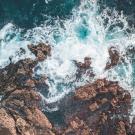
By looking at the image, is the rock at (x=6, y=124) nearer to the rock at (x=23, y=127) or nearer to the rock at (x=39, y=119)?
the rock at (x=23, y=127)

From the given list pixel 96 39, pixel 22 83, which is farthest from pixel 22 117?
pixel 96 39

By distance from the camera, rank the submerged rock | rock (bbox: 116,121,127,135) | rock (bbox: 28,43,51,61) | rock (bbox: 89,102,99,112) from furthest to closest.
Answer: the submerged rock → rock (bbox: 28,43,51,61) → rock (bbox: 89,102,99,112) → rock (bbox: 116,121,127,135)

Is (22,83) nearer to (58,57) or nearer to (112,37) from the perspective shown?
(58,57)

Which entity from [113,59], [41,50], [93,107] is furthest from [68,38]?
[93,107]

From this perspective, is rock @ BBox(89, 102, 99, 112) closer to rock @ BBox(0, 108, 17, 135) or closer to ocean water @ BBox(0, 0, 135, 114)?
ocean water @ BBox(0, 0, 135, 114)

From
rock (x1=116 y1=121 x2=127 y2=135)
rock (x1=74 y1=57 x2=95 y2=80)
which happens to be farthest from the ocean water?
rock (x1=116 y1=121 x2=127 y2=135)

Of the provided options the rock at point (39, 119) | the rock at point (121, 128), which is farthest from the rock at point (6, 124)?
the rock at point (121, 128)
